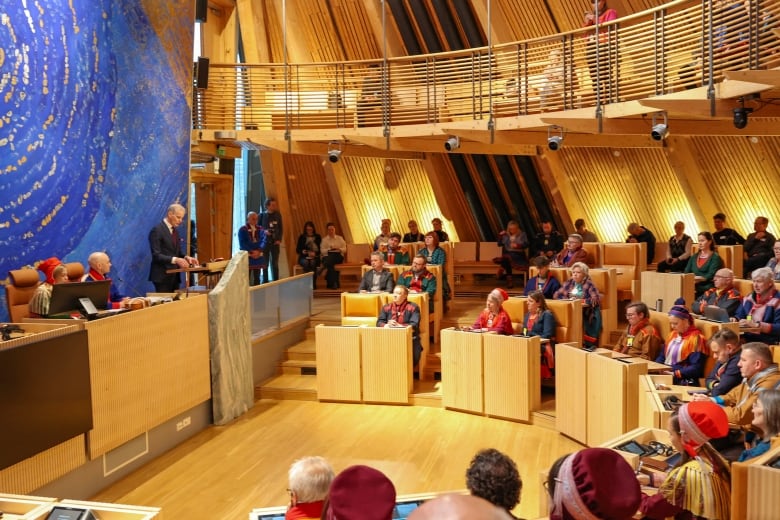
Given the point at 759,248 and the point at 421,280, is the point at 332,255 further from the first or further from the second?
the point at 759,248

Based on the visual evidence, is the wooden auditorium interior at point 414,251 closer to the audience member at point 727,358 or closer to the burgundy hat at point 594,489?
the audience member at point 727,358

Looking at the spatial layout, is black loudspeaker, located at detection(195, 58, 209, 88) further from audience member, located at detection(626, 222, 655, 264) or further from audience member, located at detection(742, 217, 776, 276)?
audience member, located at detection(742, 217, 776, 276)

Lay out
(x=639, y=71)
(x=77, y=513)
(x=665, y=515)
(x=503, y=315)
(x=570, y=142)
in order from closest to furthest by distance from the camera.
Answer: (x=665, y=515), (x=77, y=513), (x=503, y=315), (x=639, y=71), (x=570, y=142)

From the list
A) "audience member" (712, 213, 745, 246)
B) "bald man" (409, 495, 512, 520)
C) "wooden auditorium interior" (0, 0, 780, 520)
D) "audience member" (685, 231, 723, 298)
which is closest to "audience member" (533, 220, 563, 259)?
"wooden auditorium interior" (0, 0, 780, 520)

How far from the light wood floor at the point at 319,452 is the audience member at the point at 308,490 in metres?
2.51

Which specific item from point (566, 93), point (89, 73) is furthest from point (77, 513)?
point (566, 93)

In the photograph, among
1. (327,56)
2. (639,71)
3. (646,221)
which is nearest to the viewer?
(639,71)

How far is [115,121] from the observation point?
821cm

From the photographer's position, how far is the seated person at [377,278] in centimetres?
927

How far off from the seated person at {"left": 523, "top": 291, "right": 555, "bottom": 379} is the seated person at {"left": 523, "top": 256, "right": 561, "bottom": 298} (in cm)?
101

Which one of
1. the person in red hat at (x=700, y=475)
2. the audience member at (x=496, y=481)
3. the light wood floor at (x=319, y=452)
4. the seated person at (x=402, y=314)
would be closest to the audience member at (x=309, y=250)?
the seated person at (x=402, y=314)

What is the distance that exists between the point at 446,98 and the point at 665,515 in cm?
868

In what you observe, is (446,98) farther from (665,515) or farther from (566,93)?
(665,515)

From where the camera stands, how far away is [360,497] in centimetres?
227
